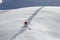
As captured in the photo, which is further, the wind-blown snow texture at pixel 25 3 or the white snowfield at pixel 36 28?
the wind-blown snow texture at pixel 25 3

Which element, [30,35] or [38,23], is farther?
[38,23]

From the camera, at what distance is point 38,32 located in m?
0.93

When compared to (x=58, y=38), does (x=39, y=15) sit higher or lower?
higher

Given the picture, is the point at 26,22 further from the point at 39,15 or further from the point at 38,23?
the point at 39,15

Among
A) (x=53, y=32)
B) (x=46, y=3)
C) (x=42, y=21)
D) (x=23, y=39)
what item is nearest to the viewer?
(x=23, y=39)

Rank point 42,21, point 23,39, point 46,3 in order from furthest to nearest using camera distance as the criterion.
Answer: point 46,3 < point 42,21 < point 23,39

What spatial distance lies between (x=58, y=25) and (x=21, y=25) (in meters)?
0.32

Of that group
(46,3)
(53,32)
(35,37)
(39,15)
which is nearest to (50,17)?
(39,15)

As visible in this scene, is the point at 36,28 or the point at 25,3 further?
the point at 25,3

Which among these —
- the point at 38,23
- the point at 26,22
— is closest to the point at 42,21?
the point at 38,23

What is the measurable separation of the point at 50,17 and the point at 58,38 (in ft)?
0.97

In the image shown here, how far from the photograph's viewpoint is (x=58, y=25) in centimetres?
105

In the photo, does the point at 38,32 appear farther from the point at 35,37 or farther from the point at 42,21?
the point at 42,21

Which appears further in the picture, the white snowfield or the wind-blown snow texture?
the wind-blown snow texture
